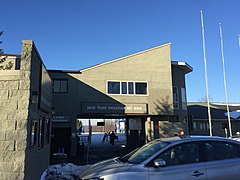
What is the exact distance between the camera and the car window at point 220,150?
5.53 meters

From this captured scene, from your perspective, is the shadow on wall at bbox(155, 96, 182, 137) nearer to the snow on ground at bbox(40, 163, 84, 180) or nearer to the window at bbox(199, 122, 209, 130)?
the snow on ground at bbox(40, 163, 84, 180)

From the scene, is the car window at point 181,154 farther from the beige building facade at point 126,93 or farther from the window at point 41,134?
the beige building facade at point 126,93

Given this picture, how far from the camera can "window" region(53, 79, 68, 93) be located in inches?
819

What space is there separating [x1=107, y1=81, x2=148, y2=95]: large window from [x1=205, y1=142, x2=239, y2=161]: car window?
53.4ft

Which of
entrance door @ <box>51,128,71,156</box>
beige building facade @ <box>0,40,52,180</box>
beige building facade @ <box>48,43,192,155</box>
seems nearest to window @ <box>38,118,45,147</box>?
beige building facade @ <box>0,40,52,180</box>

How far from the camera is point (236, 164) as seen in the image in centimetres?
544

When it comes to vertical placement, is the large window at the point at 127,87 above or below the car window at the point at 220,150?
above

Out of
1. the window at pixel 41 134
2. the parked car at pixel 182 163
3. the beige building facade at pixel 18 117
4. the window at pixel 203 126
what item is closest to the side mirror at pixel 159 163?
the parked car at pixel 182 163

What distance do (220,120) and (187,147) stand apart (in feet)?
114

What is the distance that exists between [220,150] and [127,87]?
54.6 ft

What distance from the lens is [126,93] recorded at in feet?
72.4

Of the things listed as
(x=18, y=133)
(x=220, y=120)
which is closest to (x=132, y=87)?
(x=18, y=133)

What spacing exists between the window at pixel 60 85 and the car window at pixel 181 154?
649 inches

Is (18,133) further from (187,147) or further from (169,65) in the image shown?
(169,65)
